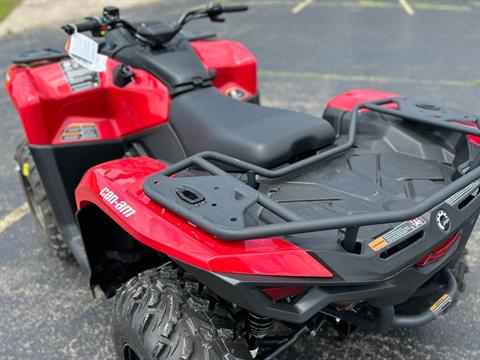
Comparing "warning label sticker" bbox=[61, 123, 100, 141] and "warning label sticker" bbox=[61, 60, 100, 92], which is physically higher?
"warning label sticker" bbox=[61, 60, 100, 92]

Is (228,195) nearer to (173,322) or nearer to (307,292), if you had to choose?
(307,292)

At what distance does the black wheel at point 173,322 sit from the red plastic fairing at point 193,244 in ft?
0.87

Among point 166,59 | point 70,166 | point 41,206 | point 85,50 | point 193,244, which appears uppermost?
point 85,50

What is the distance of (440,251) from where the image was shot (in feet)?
5.42

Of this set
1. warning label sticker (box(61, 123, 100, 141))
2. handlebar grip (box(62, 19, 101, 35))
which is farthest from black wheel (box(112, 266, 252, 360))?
handlebar grip (box(62, 19, 101, 35))

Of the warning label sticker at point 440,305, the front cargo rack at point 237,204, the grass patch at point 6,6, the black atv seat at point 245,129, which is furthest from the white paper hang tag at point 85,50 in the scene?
the grass patch at point 6,6

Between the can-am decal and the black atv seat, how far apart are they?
481mm

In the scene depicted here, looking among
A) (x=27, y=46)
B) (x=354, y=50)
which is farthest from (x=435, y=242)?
(x=27, y=46)

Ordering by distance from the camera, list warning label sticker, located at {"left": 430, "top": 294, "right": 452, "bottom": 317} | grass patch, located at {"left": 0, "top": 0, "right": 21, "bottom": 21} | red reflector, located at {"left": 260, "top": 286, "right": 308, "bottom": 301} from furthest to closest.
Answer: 1. grass patch, located at {"left": 0, "top": 0, "right": 21, "bottom": 21}
2. warning label sticker, located at {"left": 430, "top": 294, "right": 452, "bottom": 317}
3. red reflector, located at {"left": 260, "top": 286, "right": 308, "bottom": 301}

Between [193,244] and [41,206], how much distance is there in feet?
5.83

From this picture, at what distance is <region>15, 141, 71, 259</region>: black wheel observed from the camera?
2.86 meters

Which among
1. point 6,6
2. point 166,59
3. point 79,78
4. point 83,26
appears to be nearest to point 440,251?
point 166,59

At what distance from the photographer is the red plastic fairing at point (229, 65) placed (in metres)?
2.99

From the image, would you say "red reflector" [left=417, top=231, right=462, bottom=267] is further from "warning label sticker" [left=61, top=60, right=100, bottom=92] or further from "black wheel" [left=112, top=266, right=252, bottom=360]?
"warning label sticker" [left=61, top=60, right=100, bottom=92]
